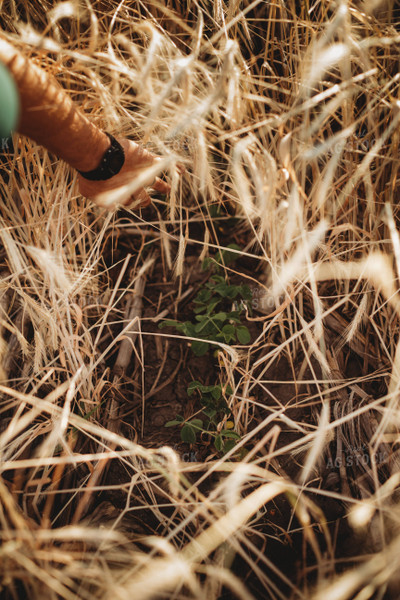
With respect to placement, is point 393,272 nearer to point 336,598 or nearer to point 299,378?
point 299,378

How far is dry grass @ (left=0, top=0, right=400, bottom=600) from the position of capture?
2.46 feet

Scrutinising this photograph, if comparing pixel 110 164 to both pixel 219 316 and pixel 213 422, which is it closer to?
pixel 219 316

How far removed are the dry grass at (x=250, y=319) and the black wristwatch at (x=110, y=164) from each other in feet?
0.26

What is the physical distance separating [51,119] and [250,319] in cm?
60

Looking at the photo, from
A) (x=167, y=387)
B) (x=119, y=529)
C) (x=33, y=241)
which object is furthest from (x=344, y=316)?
(x=33, y=241)

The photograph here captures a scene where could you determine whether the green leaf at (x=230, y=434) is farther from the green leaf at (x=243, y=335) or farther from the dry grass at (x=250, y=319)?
the green leaf at (x=243, y=335)

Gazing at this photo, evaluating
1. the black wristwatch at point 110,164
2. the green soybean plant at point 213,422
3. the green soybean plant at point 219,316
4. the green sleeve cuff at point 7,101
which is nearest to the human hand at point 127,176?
the black wristwatch at point 110,164

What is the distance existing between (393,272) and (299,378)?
369 mm

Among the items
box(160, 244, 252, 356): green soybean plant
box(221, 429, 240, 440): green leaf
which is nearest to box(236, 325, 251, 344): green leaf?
box(160, 244, 252, 356): green soybean plant

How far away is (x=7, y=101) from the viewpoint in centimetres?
60

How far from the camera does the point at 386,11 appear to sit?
0.97m

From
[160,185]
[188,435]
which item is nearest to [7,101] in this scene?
[160,185]

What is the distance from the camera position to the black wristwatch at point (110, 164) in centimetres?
79

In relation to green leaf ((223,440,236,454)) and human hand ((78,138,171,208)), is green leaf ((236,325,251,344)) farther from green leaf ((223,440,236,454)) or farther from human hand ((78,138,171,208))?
human hand ((78,138,171,208))
